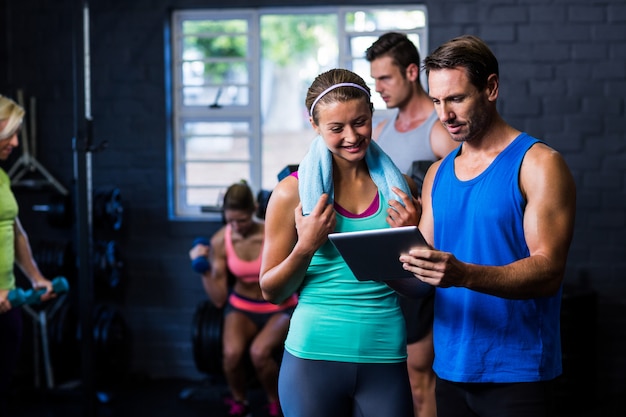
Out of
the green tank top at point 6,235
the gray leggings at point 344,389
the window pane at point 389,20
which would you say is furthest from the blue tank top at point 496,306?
the window pane at point 389,20

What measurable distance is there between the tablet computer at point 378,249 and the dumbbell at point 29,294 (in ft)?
5.58

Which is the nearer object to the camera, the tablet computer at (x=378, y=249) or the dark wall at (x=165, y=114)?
the tablet computer at (x=378, y=249)

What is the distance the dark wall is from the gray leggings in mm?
3128

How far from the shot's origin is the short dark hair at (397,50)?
300 centimetres

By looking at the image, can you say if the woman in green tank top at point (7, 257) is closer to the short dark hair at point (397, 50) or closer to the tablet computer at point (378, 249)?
the short dark hair at point (397, 50)

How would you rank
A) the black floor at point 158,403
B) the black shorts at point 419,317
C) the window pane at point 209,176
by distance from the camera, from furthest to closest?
the window pane at point 209,176
the black floor at point 158,403
the black shorts at point 419,317

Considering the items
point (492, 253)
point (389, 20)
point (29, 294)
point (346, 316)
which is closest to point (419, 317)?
point (346, 316)

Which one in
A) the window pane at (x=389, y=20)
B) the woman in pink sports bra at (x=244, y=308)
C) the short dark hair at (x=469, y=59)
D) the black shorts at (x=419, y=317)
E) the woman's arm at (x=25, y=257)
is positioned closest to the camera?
the short dark hair at (x=469, y=59)

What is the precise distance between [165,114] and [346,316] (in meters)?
3.36

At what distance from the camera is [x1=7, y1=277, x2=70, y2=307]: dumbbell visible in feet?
9.81

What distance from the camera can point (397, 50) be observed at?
2996 millimetres

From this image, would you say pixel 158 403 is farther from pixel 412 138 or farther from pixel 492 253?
pixel 492 253

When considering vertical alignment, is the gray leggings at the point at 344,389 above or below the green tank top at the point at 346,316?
below

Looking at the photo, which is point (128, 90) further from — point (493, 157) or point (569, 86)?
point (493, 157)
